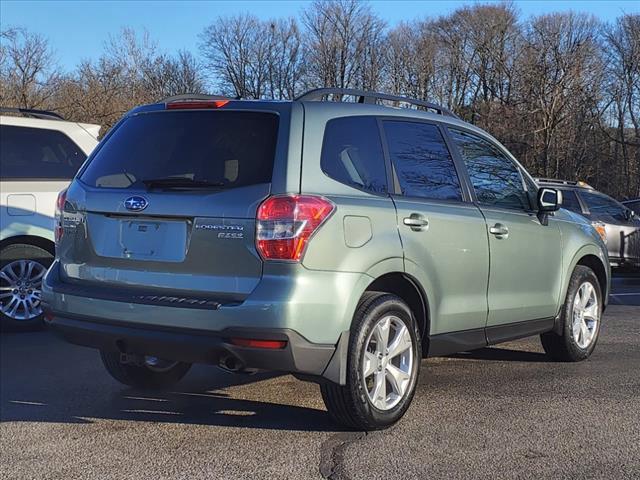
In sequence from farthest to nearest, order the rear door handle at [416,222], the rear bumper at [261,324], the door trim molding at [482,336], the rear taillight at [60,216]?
the door trim molding at [482,336]
the rear taillight at [60,216]
the rear door handle at [416,222]
the rear bumper at [261,324]

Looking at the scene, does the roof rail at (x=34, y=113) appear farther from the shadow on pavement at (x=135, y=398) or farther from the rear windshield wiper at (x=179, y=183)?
the rear windshield wiper at (x=179, y=183)

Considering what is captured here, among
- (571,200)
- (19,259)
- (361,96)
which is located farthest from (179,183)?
(571,200)

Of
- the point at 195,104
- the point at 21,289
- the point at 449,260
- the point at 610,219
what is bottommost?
the point at 21,289

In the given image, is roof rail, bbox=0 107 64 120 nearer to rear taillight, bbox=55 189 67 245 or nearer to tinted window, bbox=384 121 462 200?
rear taillight, bbox=55 189 67 245

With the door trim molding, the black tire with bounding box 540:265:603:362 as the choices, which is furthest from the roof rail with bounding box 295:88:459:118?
the black tire with bounding box 540:265:603:362

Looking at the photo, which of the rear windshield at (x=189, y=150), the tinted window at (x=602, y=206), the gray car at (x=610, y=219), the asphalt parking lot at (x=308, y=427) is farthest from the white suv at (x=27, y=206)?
the tinted window at (x=602, y=206)

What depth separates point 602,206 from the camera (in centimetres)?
1276

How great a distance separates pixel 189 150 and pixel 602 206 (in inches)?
407

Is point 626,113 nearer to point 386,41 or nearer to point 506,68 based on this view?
point 506,68

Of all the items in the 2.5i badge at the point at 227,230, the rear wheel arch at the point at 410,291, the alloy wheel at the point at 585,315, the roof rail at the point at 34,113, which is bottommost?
the alloy wheel at the point at 585,315

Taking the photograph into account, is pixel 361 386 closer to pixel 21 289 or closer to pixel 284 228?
pixel 284 228

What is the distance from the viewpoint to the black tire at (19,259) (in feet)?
23.2

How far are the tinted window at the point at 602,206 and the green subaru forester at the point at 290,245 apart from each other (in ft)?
27.1

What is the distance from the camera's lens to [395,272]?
13.5 ft
